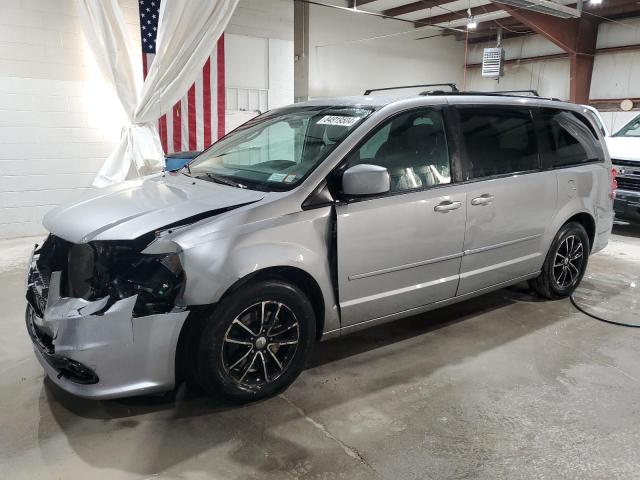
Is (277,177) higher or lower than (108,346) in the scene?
higher

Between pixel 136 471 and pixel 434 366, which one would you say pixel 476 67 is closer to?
pixel 434 366

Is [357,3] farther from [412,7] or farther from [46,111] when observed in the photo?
[46,111]

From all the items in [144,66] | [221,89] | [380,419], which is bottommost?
[380,419]

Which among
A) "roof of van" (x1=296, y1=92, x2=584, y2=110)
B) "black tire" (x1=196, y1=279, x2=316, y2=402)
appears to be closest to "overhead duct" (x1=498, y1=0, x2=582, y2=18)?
"roof of van" (x1=296, y1=92, x2=584, y2=110)

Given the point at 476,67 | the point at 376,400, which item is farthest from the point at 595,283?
the point at 476,67

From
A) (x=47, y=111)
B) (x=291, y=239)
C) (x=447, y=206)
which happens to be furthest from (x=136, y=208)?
(x=47, y=111)

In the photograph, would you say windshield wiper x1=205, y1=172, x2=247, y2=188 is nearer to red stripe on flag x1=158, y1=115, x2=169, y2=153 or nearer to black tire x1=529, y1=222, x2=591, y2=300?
black tire x1=529, y1=222, x2=591, y2=300

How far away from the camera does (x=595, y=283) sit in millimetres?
4547

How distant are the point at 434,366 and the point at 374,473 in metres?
1.03

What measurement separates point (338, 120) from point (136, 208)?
1.20 m

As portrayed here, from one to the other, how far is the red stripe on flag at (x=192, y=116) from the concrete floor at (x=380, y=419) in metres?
→ 4.12

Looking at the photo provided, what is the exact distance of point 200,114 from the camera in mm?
7020

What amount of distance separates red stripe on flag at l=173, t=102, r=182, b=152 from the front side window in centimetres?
466

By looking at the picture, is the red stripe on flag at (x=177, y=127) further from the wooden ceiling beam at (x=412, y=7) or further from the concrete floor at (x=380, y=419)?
the wooden ceiling beam at (x=412, y=7)
